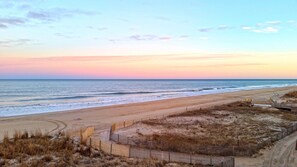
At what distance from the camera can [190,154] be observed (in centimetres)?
1627

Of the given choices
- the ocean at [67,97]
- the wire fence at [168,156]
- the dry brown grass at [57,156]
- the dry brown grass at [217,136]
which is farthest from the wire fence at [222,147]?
the ocean at [67,97]

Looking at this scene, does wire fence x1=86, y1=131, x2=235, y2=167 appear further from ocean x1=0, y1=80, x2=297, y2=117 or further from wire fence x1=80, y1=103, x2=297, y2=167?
ocean x1=0, y1=80, x2=297, y2=117

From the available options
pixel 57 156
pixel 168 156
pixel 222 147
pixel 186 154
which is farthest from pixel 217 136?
pixel 57 156

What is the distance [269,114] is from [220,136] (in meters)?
14.6

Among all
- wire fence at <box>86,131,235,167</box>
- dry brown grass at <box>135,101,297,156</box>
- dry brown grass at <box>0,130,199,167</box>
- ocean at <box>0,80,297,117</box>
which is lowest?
ocean at <box>0,80,297,117</box>

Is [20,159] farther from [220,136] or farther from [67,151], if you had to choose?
[220,136]

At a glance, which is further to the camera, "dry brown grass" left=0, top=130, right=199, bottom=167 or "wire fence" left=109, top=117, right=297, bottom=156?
"wire fence" left=109, top=117, right=297, bottom=156

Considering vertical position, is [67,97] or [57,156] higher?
[57,156]

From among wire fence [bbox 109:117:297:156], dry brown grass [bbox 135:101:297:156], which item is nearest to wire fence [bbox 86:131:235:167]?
wire fence [bbox 109:117:297:156]

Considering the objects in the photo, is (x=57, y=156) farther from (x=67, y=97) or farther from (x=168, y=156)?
(x=67, y=97)

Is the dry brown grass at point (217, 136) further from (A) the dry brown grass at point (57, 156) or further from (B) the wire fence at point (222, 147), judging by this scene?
(A) the dry brown grass at point (57, 156)

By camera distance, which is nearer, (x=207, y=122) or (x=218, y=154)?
(x=218, y=154)

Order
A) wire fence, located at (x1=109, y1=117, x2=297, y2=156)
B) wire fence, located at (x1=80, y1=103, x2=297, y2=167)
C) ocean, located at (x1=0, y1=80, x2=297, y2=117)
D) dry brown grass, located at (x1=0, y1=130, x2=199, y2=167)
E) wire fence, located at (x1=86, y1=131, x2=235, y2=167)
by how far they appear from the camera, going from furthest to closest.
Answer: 1. ocean, located at (x1=0, y1=80, x2=297, y2=117)
2. wire fence, located at (x1=109, y1=117, x2=297, y2=156)
3. wire fence, located at (x1=80, y1=103, x2=297, y2=167)
4. wire fence, located at (x1=86, y1=131, x2=235, y2=167)
5. dry brown grass, located at (x1=0, y1=130, x2=199, y2=167)

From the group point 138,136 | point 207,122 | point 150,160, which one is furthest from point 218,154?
point 207,122
